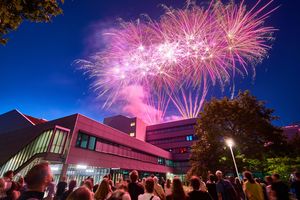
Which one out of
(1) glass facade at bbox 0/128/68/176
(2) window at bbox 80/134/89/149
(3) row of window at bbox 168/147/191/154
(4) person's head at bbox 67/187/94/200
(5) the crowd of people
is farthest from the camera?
(3) row of window at bbox 168/147/191/154

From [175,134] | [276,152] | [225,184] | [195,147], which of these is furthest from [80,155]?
[175,134]

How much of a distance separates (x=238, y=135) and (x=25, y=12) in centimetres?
2427

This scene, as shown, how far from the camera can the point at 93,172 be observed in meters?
22.5

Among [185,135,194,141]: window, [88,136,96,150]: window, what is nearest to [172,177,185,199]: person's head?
[88,136,96,150]: window

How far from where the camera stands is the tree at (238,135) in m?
21.5

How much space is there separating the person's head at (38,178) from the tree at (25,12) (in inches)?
238

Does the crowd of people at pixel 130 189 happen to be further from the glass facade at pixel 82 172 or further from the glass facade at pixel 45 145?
the glass facade at pixel 82 172

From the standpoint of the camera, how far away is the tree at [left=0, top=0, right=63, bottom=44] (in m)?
5.82

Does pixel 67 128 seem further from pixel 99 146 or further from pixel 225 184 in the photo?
pixel 225 184

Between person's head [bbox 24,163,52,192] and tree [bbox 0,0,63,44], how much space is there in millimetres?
6036

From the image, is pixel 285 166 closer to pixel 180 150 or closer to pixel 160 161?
pixel 160 161

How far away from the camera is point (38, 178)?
7.03ft

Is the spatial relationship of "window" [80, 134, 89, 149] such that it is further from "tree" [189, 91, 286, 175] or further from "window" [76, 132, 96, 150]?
"tree" [189, 91, 286, 175]

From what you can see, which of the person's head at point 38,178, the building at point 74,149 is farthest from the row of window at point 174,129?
the person's head at point 38,178
